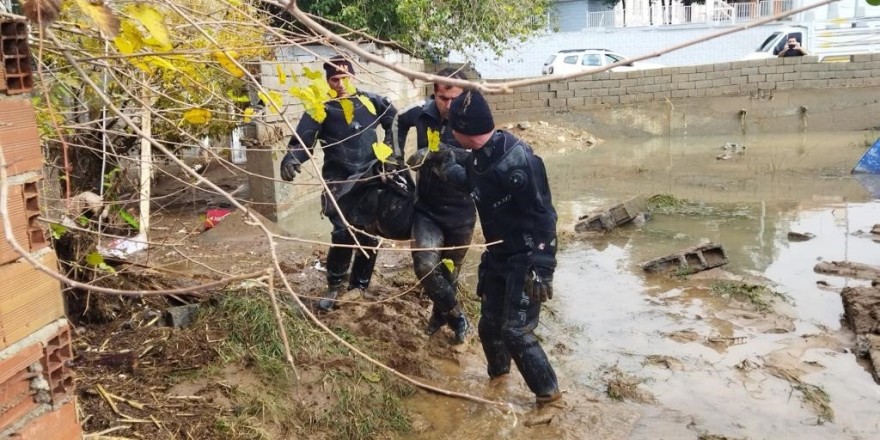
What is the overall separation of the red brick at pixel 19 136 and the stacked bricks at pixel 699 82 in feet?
54.6

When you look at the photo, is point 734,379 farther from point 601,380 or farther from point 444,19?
point 444,19

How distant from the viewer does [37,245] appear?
2361 millimetres

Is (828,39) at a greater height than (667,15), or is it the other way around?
(667,15)

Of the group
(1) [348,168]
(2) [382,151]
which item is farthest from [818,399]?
(1) [348,168]

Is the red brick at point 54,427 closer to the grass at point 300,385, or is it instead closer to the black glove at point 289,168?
the grass at point 300,385

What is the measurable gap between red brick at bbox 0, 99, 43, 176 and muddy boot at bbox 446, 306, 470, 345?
341cm

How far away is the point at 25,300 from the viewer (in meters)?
2.32

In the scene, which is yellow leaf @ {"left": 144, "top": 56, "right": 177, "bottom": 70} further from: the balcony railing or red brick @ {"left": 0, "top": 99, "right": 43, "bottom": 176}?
the balcony railing

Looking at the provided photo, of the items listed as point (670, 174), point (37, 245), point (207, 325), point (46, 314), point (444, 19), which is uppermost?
point (444, 19)

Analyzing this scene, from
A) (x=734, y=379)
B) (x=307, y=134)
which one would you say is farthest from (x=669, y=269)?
(x=307, y=134)

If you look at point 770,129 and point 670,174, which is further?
point 770,129

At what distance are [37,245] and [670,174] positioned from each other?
12586 mm

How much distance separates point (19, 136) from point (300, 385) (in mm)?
2336

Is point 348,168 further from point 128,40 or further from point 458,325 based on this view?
point 128,40
